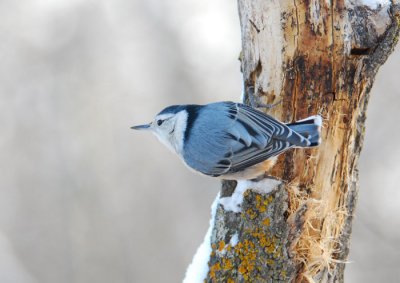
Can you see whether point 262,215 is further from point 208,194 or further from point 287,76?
point 208,194

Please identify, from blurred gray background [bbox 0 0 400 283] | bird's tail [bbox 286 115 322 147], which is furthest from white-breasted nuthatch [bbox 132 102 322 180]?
blurred gray background [bbox 0 0 400 283]

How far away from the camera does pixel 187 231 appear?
473cm

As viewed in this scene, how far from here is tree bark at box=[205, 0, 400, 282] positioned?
2.27 m

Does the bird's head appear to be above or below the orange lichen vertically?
above

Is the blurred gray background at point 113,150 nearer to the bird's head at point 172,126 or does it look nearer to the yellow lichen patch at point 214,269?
the bird's head at point 172,126

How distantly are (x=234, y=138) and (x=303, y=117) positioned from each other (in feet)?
0.96

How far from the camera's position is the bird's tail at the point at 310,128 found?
2168 mm

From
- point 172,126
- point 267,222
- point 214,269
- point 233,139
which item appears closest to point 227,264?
point 214,269

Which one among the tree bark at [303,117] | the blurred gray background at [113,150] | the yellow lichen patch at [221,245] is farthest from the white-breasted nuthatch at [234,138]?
the blurred gray background at [113,150]

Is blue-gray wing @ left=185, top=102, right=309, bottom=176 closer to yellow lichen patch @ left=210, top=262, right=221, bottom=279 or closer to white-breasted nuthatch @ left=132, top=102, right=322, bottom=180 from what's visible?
white-breasted nuthatch @ left=132, top=102, right=322, bottom=180

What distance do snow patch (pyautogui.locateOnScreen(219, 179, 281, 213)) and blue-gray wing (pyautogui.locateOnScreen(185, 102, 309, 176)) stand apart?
0.34 feet

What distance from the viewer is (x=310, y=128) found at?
2201mm

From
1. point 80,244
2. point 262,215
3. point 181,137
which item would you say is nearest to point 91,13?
point 80,244

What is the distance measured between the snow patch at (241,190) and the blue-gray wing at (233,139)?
104 millimetres
